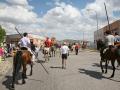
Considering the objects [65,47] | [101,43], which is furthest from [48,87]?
[65,47]

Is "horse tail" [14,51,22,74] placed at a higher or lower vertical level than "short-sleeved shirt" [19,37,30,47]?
lower

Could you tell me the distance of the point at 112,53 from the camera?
14.7 meters

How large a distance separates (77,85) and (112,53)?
3.21 meters

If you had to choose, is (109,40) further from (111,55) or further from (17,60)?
(17,60)

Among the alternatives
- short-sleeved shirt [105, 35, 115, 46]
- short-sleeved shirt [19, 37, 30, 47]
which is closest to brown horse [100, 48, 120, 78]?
short-sleeved shirt [105, 35, 115, 46]

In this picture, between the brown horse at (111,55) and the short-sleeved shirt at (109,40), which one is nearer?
the brown horse at (111,55)

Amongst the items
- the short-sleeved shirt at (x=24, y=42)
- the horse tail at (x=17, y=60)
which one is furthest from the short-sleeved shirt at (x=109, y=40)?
the horse tail at (x=17, y=60)

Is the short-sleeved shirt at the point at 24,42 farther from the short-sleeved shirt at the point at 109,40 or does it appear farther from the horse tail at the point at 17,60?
the short-sleeved shirt at the point at 109,40

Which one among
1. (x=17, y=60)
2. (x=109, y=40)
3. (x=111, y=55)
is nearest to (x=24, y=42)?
(x=17, y=60)

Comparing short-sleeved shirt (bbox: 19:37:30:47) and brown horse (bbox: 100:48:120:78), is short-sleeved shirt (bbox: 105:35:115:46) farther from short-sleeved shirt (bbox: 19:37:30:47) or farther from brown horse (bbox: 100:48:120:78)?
short-sleeved shirt (bbox: 19:37:30:47)

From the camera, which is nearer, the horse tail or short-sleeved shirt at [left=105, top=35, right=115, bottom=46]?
the horse tail

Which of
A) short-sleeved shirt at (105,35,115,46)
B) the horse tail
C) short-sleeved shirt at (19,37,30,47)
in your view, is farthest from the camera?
short-sleeved shirt at (105,35,115,46)

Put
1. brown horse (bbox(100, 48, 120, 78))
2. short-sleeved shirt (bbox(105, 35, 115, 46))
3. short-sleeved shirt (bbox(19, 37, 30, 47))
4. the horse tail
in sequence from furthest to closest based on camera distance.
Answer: short-sleeved shirt (bbox(105, 35, 115, 46)) → brown horse (bbox(100, 48, 120, 78)) → short-sleeved shirt (bbox(19, 37, 30, 47)) → the horse tail

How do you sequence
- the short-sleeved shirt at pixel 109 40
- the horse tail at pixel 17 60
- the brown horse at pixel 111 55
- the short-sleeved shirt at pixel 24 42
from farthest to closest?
the short-sleeved shirt at pixel 109 40
the brown horse at pixel 111 55
the short-sleeved shirt at pixel 24 42
the horse tail at pixel 17 60
